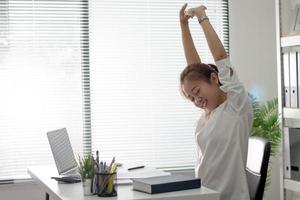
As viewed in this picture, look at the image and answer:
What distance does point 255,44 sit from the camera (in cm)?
453

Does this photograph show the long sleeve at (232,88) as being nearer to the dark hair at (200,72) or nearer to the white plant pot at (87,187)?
the dark hair at (200,72)

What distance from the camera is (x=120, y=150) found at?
4.23 meters

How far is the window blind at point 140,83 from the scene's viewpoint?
165 inches

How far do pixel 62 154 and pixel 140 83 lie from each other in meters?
1.53

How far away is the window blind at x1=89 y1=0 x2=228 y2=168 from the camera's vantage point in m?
4.18

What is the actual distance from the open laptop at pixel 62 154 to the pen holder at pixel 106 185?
0.51 m

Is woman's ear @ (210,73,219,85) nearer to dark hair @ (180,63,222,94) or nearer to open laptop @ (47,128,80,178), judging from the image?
dark hair @ (180,63,222,94)

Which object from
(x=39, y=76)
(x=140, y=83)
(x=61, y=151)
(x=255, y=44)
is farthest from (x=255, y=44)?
(x=61, y=151)

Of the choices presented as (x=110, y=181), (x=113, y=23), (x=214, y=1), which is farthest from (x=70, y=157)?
(x=214, y=1)

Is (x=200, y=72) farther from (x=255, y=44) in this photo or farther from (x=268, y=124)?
(x=255, y=44)

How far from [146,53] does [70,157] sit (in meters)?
1.56

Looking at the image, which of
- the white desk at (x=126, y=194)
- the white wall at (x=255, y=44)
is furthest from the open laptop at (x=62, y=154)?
the white wall at (x=255, y=44)

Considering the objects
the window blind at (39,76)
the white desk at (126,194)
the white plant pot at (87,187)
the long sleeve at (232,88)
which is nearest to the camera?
the white desk at (126,194)

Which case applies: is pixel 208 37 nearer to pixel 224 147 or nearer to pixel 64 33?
pixel 224 147
